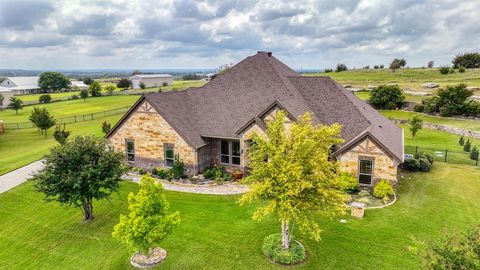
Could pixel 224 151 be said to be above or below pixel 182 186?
above

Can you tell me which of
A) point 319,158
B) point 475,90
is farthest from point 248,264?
point 475,90

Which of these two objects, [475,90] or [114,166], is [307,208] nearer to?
[114,166]

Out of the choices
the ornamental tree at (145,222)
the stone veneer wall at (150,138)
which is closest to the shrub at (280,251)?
the ornamental tree at (145,222)

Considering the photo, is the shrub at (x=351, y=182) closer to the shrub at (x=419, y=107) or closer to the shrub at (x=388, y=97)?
the shrub at (x=419, y=107)

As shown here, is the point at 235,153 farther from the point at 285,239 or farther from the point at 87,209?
the point at 285,239

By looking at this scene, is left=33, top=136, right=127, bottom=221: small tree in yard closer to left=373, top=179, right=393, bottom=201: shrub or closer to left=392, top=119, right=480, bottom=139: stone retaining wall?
left=373, top=179, right=393, bottom=201: shrub

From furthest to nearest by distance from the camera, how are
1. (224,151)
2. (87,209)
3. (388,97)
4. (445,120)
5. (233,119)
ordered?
(388,97) → (445,120) → (233,119) → (224,151) → (87,209)

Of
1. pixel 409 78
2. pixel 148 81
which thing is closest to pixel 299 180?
pixel 409 78

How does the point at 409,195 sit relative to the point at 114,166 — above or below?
below
